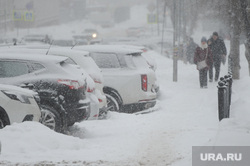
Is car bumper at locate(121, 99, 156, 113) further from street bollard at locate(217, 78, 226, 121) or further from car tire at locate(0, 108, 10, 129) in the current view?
car tire at locate(0, 108, 10, 129)

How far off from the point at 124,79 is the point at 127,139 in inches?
131

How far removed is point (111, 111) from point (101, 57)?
137cm

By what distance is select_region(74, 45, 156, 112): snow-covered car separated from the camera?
12.2 m

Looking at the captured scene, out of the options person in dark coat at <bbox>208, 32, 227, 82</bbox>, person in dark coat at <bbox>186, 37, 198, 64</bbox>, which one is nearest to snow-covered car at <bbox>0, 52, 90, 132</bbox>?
person in dark coat at <bbox>208, 32, 227, 82</bbox>

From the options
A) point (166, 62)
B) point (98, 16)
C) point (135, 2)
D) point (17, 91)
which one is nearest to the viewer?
point (17, 91)

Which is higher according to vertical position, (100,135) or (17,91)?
(17,91)

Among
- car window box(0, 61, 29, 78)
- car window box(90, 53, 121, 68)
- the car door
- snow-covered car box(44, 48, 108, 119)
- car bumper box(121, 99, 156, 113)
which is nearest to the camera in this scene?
the car door

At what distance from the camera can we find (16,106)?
27.6 ft

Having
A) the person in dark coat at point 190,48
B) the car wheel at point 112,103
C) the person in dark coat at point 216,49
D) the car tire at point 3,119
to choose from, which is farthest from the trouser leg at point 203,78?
the person in dark coat at point 190,48

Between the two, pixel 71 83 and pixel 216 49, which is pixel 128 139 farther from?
pixel 216 49

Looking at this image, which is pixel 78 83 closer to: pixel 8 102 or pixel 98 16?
pixel 8 102

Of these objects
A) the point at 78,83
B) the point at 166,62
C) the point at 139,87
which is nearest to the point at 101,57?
the point at 139,87

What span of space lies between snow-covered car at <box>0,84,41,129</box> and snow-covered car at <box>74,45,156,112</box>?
3.74m

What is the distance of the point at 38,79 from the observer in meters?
9.32
